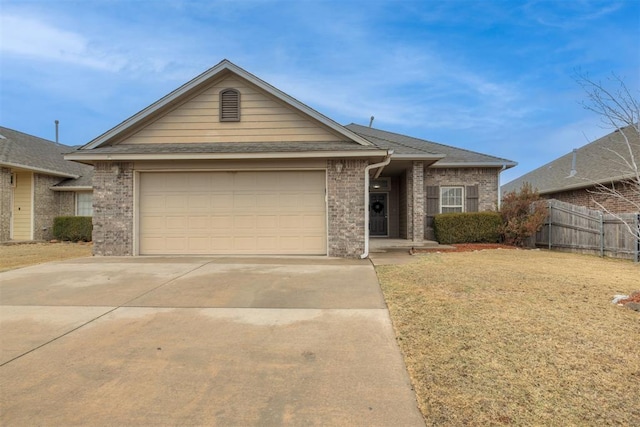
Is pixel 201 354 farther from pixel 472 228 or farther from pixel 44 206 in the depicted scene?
pixel 44 206

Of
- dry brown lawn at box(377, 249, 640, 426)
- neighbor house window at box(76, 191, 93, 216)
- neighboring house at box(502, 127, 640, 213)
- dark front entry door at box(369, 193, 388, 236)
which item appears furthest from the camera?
neighbor house window at box(76, 191, 93, 216)

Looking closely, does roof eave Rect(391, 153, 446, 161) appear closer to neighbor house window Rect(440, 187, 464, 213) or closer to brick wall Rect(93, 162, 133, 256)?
neighbor house window Rect(440, 187, 464, 213)

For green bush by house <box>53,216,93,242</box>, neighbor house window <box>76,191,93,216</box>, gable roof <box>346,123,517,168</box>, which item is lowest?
green bush by house <box>53,216,93,242</box>

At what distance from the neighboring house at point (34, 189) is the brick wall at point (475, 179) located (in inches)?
635

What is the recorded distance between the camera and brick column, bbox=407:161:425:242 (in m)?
13.4

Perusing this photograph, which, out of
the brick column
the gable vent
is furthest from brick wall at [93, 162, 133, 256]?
the brick column

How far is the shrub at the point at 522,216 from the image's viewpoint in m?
12.3

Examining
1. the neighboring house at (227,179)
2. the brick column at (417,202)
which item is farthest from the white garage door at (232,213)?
the brick column at (417,202)

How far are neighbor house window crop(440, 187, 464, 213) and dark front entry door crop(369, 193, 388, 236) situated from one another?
2818 millimetres

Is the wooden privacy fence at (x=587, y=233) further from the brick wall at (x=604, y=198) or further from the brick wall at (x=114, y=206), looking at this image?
the brick wall at (x=114, y=206)

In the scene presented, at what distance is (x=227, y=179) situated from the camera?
9.91 m

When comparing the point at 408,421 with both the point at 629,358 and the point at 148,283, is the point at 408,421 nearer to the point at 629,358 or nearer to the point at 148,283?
the point at 629,358

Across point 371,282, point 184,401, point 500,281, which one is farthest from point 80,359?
point 500,281

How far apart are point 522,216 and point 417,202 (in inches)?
142
